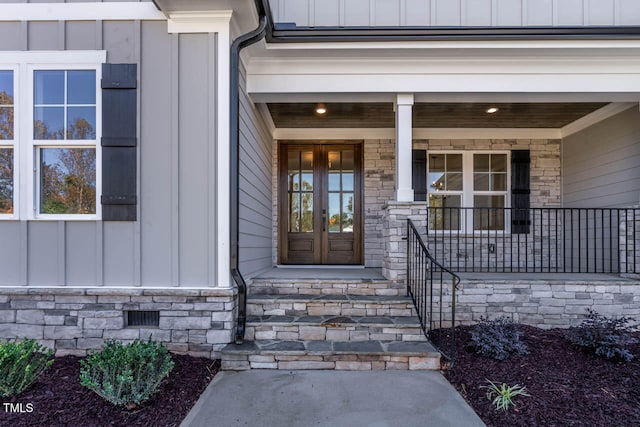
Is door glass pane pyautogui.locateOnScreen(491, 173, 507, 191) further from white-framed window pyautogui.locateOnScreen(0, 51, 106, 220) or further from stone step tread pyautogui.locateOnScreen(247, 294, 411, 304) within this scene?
white-framed window pyautogui.locateOnScreen(0, 51, 106, 220)

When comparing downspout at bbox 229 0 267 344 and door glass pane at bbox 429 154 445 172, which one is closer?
downspout at bbox 229 0 267 344

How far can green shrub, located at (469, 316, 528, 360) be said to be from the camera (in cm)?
308

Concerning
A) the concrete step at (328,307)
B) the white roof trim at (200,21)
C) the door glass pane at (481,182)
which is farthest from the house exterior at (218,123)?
the door glass pane at (481,182)

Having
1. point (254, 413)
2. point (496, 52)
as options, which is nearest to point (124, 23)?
point (254, 413)

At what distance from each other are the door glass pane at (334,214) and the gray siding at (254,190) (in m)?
0.98

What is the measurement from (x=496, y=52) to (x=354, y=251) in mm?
3302

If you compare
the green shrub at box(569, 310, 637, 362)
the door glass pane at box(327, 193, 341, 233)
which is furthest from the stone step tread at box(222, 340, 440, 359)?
the door glass pane at box(327, 193, 341, 233)

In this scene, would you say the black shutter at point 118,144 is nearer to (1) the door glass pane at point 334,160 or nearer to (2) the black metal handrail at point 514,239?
(1) the door glass pane at point 334,160

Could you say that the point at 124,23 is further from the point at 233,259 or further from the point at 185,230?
the point at 233,259

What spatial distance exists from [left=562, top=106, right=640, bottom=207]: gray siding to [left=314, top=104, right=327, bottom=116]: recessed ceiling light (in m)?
4.00

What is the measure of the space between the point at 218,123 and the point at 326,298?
2054mm

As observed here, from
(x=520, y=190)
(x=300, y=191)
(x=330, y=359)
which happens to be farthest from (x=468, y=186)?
(x=330, y=359)

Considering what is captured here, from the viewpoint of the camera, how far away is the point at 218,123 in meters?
3.19

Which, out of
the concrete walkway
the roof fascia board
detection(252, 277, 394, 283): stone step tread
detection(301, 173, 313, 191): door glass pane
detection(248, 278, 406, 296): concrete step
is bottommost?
the concrete walkway
